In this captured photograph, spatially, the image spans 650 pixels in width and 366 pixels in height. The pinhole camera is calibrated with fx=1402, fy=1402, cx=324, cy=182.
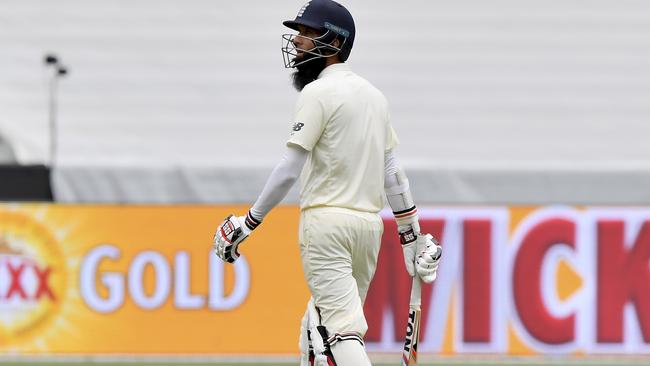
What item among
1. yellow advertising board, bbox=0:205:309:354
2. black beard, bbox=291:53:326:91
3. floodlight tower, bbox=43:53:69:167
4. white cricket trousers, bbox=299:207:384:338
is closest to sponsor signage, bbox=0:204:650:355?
yellow advertising board, bbox=0:205:309:354

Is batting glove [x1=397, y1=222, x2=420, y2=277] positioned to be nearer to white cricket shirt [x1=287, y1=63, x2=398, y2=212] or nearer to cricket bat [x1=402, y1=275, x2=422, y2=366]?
cricket bat [x1=402, y1=275, x2=422, y2=366]

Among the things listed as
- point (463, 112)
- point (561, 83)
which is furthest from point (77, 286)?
point (561, 83)

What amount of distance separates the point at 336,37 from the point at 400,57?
5186mm

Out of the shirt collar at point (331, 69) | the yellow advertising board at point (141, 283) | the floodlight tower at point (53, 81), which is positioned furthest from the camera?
the floodlight tower at point (53, 81)

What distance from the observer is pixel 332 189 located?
13.7 feet

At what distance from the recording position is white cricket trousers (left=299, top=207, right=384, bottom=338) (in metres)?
4.13

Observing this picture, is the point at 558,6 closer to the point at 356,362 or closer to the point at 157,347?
the point at 157,347

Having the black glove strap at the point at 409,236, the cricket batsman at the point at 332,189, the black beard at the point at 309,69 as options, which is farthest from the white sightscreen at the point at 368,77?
the cricket batsman at the point at 332,189

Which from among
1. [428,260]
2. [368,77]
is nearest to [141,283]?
[368,77]

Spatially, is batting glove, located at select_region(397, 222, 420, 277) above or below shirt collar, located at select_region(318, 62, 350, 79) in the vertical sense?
below

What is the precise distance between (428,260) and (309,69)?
0.71m

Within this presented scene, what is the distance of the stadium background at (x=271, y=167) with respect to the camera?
7426 millimetres

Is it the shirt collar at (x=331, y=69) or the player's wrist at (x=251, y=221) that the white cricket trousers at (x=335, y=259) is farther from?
the shirt collar at (x=331, y=69)

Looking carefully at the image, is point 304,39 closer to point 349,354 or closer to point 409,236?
point 409,236
